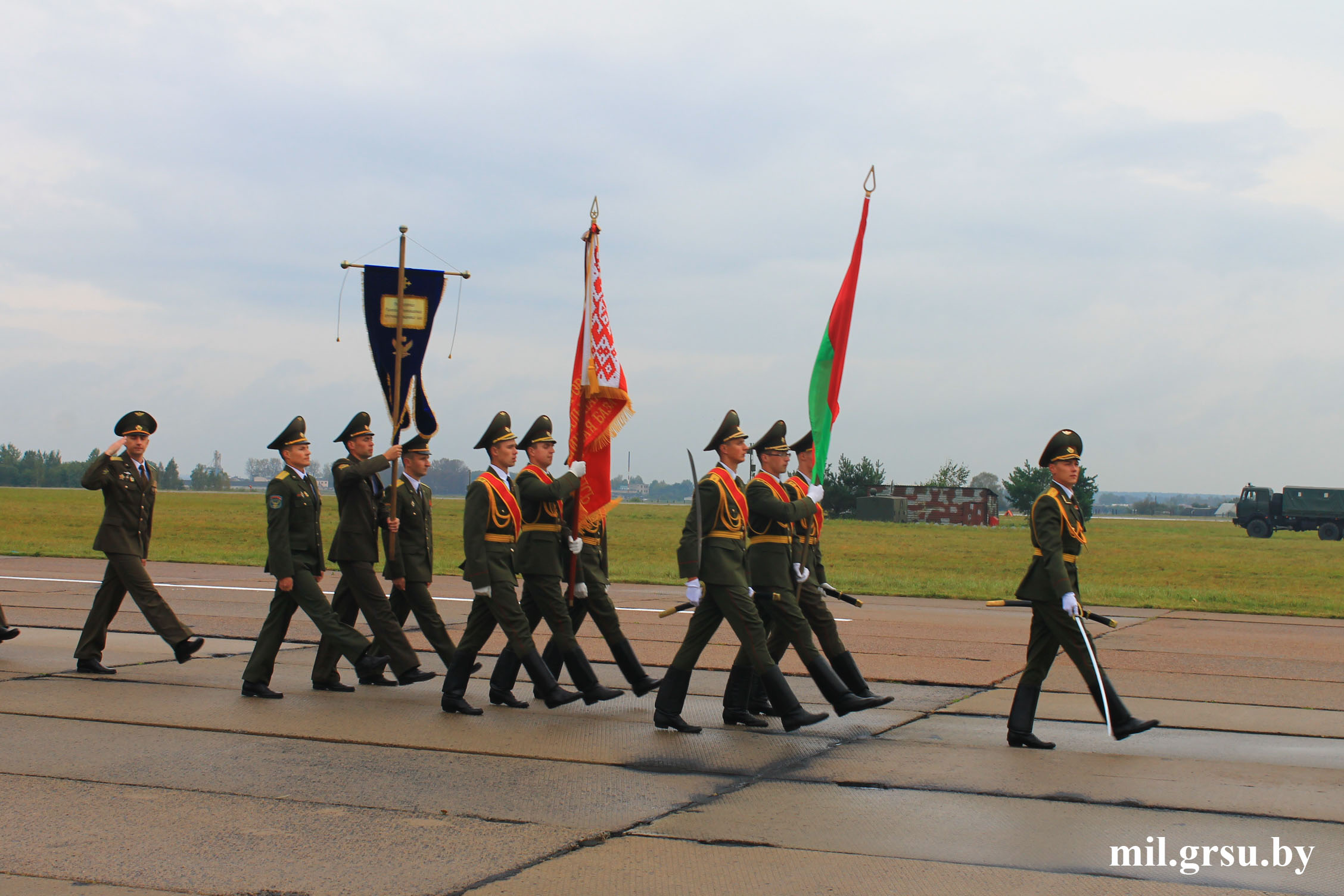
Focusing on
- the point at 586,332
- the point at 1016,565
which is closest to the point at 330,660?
the point at 586,332

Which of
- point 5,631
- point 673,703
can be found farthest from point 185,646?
point 673,703

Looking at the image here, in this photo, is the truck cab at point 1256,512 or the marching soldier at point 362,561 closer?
the marching soldier at point 362,561

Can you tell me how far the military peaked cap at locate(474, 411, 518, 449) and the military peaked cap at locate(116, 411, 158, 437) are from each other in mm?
2702

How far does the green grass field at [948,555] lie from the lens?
744 inches

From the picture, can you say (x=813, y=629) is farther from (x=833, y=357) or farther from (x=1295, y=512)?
(x=1295, y=512)

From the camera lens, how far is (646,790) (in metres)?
5.74

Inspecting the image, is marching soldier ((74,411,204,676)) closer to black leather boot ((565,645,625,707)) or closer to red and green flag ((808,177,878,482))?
black leather boot ((565,645,625,707))

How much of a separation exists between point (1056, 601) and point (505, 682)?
3567 millimetres

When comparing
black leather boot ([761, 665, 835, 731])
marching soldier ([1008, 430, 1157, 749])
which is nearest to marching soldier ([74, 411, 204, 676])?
black leather boot ([761, 665, 835, 731])

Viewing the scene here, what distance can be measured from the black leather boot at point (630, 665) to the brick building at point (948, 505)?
201 feet

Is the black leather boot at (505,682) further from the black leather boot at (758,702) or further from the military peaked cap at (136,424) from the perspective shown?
the military peaked cap at (136,424)

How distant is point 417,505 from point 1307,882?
6.29 m

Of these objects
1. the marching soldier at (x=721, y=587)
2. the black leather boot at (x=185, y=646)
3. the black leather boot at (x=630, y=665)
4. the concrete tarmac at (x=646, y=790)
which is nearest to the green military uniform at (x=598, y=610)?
the black leather boot at (x=630, y=665)

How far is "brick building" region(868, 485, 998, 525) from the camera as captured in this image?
6850 centimetres
